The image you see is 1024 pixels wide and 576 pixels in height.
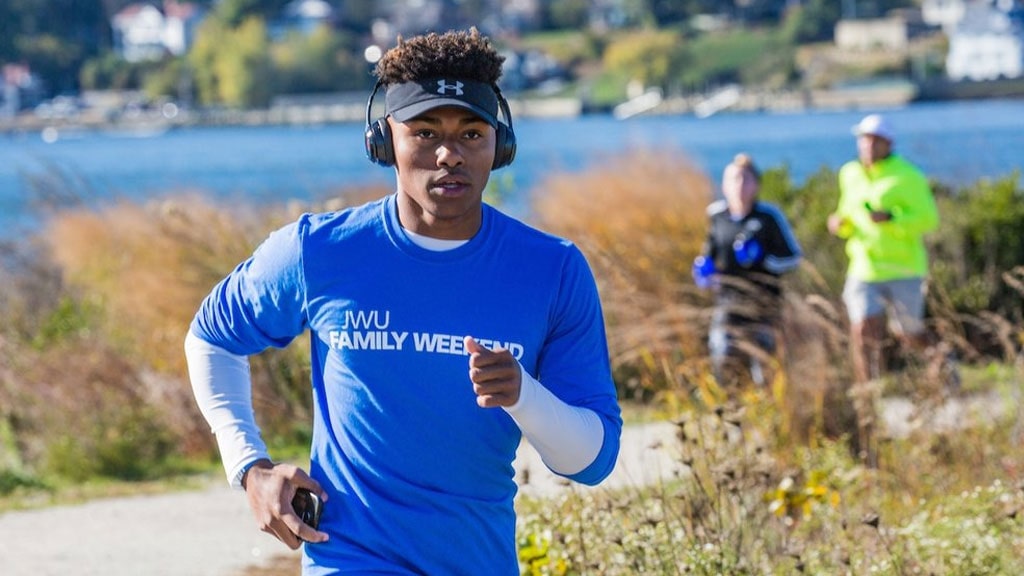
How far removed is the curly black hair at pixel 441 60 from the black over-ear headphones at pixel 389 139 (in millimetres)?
67

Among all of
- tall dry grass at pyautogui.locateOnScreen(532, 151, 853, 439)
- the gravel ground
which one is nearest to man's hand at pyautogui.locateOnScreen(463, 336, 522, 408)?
the gravel ground

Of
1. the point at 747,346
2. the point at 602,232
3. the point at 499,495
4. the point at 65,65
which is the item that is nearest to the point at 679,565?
the point at 499,495

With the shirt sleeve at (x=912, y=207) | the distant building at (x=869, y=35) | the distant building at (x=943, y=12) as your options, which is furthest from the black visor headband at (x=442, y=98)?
the distant building at (x=943, y=12)

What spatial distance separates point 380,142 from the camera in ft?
13.6

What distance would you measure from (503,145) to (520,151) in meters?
63.0

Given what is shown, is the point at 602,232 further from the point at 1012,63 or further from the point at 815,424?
the point at 1012,63

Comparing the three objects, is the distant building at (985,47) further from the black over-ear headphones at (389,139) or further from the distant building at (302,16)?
the black over-ear headphones at (389,139)

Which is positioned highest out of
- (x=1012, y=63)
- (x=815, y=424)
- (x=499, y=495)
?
(x=499, y=495)

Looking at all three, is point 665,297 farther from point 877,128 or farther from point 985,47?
point 985,47

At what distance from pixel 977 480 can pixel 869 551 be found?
7.71ft

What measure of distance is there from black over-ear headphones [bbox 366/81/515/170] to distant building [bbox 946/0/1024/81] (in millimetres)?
141711

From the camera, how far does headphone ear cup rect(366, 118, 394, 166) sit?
163 inches

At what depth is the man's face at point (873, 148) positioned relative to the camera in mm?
11492

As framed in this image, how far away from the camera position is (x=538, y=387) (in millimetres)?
3699
